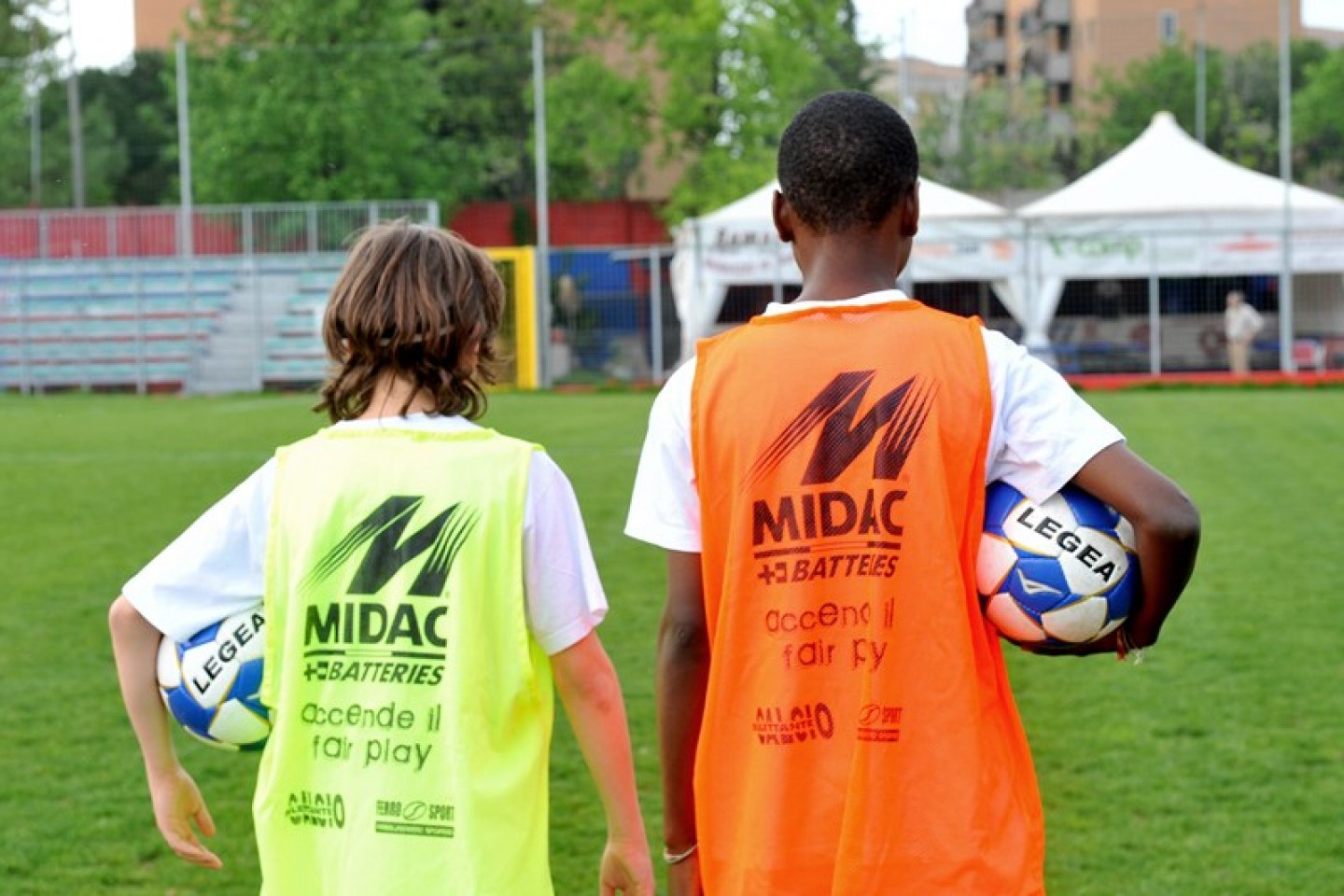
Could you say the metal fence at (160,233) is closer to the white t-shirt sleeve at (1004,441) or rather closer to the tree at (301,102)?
the tree at (301,102)

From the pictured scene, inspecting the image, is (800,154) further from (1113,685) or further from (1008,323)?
(1008,323)

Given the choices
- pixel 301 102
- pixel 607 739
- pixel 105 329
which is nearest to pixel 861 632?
pixel 607 739

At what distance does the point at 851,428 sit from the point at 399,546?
65 centimetres

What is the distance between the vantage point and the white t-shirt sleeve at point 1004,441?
267 centimetres

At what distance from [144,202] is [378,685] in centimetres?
5687

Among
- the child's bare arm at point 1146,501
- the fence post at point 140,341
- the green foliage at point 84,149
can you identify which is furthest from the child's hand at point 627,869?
the green foliage at point 84,149

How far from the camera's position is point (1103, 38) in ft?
226

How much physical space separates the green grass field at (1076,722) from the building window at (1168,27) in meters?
49.0

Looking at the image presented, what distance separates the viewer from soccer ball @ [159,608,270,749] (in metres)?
2.94

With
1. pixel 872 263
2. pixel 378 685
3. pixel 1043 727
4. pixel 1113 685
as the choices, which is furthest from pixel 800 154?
pixel 1113 685

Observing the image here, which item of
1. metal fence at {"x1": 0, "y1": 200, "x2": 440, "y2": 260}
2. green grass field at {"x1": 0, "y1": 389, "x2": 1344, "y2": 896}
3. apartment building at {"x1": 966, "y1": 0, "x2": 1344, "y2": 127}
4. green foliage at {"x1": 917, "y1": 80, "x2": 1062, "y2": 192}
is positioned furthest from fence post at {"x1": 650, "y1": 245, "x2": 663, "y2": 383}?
apartment building at {"x1": 966, "y1": 0, "x2": 1344, "y2": 127}

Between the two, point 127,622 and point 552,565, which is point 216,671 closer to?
point 127,622

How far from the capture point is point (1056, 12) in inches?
2965

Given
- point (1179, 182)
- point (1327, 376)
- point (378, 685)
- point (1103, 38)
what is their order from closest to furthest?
point (378, 685)
point (1327, 376)
point (1179, 182)
point (1103, 38)
